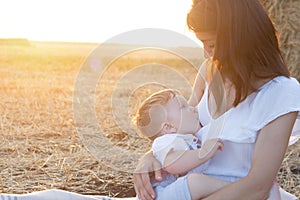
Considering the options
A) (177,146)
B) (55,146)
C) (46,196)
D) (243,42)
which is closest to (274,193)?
(177,146)

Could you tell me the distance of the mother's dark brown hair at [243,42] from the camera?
1604mm

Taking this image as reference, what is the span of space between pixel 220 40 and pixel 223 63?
0.07 meters

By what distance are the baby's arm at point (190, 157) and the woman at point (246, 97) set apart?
63 mm

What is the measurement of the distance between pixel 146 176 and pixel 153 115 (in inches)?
7.3

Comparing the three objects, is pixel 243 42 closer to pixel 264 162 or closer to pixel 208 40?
pixel 208 40

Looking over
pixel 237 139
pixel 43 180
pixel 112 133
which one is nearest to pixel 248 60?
pixel 237 139

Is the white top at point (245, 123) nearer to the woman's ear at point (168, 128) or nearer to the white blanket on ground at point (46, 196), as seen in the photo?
the woman's ear at point (168, 128)

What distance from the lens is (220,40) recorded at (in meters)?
1.62

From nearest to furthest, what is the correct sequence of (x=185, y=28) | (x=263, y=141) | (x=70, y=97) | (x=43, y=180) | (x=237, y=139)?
(x=263, y=141)
(x=237, y=139)
(x=185, y=28)
(x=43, y=180)
(x=70, y=97)

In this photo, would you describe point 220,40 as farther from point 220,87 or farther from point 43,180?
point 43,180

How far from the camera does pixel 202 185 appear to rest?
1.61 meters

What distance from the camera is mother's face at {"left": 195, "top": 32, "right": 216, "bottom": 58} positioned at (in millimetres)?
1691

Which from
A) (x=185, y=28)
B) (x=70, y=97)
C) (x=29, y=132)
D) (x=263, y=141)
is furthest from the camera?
(x=70, y=97)

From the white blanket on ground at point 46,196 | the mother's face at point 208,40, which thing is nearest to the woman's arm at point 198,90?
the mother's face at point 208,40
